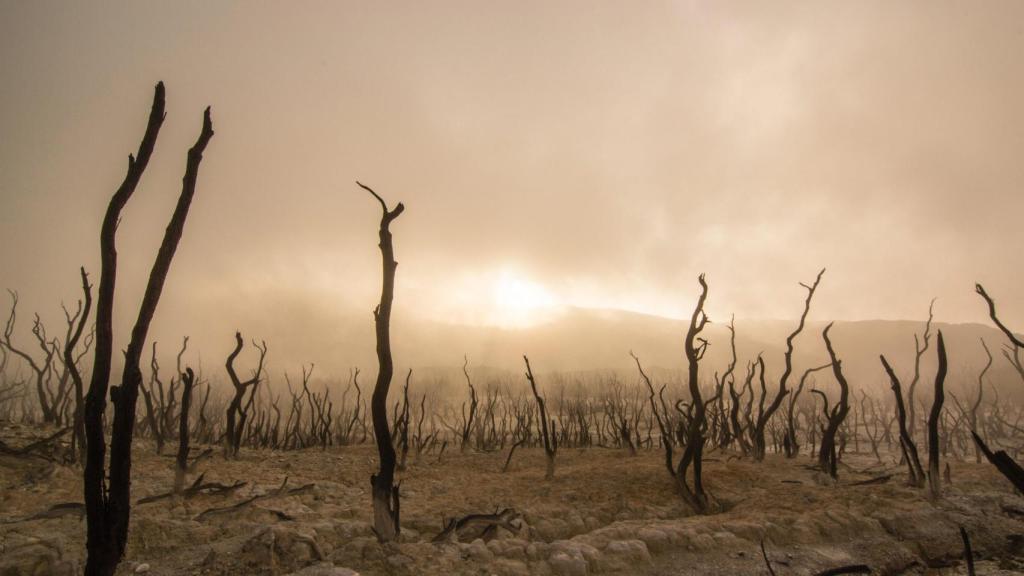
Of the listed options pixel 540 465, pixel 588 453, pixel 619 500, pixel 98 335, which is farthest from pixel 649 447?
pixel 98 335

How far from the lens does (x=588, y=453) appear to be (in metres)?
12.6

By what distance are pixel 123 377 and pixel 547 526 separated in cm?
482

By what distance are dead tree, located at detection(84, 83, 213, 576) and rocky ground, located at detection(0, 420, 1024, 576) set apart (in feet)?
3.69

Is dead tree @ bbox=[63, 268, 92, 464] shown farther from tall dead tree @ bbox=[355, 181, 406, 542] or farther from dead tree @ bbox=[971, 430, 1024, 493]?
dead tree @ bbox=[971, 430, 1024, 493]

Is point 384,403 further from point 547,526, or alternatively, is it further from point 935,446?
point 935,446

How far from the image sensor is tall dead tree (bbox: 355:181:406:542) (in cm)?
459

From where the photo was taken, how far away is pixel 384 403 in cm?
507

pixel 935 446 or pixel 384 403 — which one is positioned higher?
pixel 384 403

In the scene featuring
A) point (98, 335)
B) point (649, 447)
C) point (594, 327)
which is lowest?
point (649, 447)

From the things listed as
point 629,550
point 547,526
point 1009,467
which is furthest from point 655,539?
point 1009,467

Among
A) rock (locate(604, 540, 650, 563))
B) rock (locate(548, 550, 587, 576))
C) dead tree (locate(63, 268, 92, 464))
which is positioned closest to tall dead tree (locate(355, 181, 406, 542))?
rock (locate(548, 550, 587, 576))

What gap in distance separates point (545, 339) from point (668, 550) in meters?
88.0

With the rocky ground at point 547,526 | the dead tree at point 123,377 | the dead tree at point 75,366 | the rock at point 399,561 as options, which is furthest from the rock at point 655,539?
the dead tree at point 75,366

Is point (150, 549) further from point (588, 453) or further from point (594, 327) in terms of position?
point (594, 327)
